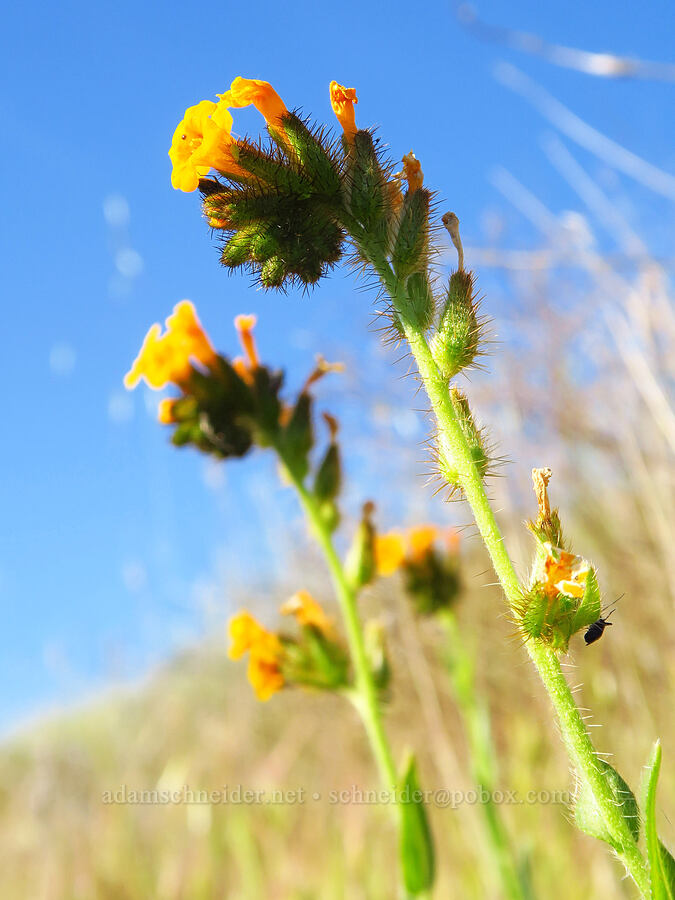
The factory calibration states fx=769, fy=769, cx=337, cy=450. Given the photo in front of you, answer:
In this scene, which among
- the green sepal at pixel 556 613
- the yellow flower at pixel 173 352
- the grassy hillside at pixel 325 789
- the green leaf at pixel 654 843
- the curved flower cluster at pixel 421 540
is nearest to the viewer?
the green leaf at pixel 654 843

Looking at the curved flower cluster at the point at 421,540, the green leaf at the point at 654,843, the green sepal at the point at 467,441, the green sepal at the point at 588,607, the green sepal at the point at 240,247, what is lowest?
the green leaf at the point at 654,843

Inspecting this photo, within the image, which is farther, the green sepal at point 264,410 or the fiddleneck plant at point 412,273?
the green sepal at point 264,410

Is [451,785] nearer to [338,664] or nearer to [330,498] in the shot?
[338,664]

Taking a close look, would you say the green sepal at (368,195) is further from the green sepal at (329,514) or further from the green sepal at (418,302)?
the green sepal at (329,514)

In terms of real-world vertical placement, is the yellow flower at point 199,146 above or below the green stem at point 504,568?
above

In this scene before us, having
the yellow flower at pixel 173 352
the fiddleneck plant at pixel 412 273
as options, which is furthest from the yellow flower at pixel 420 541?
the fiddleneck plant at pixel 412 273

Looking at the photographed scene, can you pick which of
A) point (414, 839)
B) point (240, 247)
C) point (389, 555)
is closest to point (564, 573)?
point (240, 247)

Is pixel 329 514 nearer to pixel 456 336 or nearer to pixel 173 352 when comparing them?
pixel 173 352
